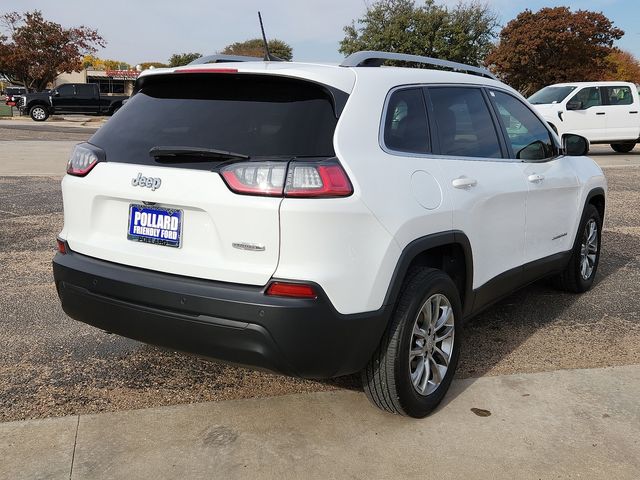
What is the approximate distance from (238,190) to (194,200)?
0.22 m

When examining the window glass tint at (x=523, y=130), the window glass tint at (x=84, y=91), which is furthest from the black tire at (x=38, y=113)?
the window glass tint at (x=523, y=130)

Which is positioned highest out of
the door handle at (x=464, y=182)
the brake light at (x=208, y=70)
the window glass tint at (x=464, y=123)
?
the brake light at (x=208, y=70)

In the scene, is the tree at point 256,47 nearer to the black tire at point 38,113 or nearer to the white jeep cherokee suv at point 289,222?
the black tire at point 38,113

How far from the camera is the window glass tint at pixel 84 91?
3259 cm

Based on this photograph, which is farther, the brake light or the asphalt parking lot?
the asphalt parking lot

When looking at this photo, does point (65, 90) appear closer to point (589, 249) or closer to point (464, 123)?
point (589, 249)

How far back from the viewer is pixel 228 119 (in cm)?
298

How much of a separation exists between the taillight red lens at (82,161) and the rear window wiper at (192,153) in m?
0.38

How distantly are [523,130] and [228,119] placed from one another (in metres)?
2.40

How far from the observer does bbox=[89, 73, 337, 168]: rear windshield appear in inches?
112

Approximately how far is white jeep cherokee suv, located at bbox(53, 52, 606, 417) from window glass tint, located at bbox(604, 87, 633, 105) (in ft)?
53.0

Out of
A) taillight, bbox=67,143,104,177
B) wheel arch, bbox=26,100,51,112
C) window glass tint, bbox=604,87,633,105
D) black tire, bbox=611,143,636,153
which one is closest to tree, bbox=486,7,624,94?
black tire, bbox=611,143,636,153

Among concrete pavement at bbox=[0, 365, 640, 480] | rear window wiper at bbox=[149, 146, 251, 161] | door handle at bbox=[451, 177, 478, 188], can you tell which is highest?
rear window wiper at bbox=[149, 146, 251, 161]

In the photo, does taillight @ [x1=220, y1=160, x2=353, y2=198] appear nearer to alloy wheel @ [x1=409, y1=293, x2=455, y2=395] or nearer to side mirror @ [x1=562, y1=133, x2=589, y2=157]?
alloy wheel @ [x1=409, y1=293, x2=455, y2=395]
